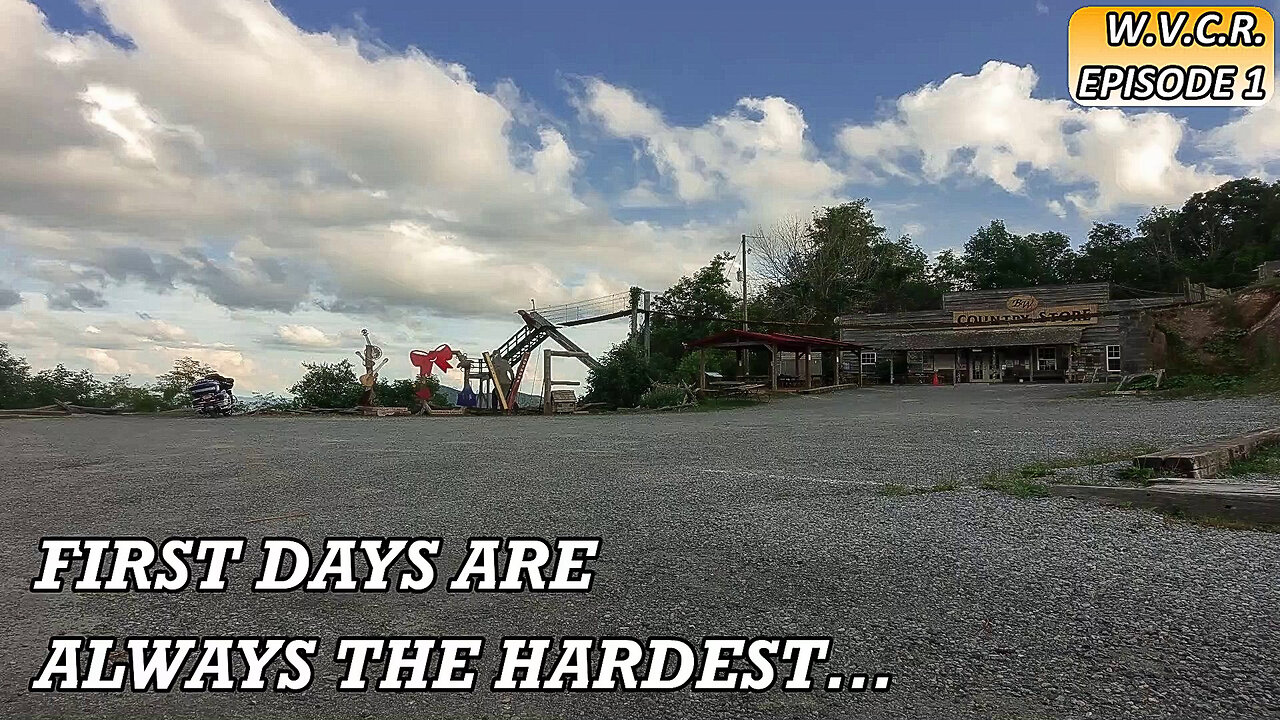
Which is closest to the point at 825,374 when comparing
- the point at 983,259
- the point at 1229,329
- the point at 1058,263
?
the point at 1229,329

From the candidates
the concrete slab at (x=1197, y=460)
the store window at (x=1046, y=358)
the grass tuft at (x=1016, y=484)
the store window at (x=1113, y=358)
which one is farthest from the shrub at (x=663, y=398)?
the store window at (x=1113, y=358)

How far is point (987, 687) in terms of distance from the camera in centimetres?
300

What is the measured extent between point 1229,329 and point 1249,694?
2352cm

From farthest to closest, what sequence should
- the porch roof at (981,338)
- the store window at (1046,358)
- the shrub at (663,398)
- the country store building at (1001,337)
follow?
1. the store window at (1046,358)
2. the country store building at (1001,337)
3. the porch roof at (981,338)
4. the shrub at (663,398)

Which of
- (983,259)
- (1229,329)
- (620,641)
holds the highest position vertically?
(983,259)

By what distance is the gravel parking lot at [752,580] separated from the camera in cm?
299

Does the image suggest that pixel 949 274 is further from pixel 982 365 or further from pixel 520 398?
pixel 520 398

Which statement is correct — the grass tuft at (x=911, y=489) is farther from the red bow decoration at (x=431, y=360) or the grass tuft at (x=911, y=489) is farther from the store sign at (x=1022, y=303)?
the store sign at (x=1022, y=303)

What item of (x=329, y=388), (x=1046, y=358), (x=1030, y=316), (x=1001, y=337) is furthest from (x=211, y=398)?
(x=1030, y=316)

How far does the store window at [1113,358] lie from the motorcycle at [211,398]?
36365 millimetres

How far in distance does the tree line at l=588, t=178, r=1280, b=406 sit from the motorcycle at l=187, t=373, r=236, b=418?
2132cm

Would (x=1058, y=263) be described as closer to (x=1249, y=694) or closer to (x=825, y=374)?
(x=825, y=374)

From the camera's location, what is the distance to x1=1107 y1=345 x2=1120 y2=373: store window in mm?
35781

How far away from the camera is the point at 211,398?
23203mm
